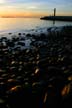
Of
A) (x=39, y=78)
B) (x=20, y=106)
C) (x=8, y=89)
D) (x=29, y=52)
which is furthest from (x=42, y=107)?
(x=29, y=52)

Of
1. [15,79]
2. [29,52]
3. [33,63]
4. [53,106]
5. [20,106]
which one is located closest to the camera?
[53,106]

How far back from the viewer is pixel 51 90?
23.1ft

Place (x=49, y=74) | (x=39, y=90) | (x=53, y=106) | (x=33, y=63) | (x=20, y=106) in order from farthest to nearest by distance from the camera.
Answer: (x=33, y=63) → (x=49, y=74) → (x=39, y=90) → (x=20, y=106) → (x=53, y=106)

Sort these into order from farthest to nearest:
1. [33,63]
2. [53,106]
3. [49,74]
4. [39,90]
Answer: [33,63], [49,74], [39,90], [53,106]

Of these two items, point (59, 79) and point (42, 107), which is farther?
point (59, 79)

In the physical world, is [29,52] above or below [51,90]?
below

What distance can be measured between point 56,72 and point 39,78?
0.84 meters

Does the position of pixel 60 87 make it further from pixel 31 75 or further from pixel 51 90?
pixel 31 75

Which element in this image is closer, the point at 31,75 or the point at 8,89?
the point at 8,89

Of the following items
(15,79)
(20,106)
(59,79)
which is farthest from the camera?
(15,79)

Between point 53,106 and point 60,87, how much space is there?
1396 mm

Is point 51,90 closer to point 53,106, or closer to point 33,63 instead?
point 53,106

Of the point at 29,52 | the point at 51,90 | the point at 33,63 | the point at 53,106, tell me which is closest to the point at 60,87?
the point at 51,90

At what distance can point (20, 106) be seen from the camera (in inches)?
266
